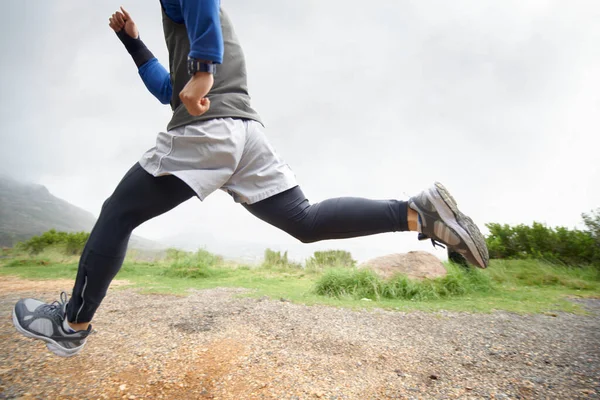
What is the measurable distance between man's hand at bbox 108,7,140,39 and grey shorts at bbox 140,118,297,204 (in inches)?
32.7

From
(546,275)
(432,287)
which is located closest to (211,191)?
(432,287)

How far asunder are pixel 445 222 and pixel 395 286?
3.62 meters

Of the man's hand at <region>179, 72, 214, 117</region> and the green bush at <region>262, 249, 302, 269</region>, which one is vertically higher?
the man's hand at <region>179, 72, 214, 117</region>

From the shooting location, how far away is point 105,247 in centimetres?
143

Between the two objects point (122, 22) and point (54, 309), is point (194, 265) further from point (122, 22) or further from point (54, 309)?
point (122, 22)

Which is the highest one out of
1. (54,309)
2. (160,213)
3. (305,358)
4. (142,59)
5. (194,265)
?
(142,59)

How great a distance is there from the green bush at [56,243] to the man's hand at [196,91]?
11.6m

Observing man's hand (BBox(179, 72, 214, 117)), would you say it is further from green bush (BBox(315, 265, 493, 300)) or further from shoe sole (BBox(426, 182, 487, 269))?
green bush (BBox(315, 265, 493, 300))

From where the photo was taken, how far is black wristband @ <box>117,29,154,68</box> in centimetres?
186

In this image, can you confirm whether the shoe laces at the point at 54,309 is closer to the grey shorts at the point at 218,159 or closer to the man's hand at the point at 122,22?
the grey shorts at the point at 218,159

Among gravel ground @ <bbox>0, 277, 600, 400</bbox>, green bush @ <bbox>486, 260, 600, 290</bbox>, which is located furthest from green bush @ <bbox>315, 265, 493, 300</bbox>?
gravel ground @ <bbox>0, 277, 600, 400</bbox>

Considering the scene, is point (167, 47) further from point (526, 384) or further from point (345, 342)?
A: point (526, 384)

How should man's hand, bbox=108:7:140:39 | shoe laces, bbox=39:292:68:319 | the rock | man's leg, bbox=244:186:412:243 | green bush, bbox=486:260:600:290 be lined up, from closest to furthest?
man's leg, bbox=244:186:412:243 < shoe laces, bbox=39:292:68:319 < man's hand, bbox=108:7:140:39 < the rock < green bush, bbox=486:260:600:290

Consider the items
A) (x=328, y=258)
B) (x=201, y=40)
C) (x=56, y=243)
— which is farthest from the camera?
(x=56, y=243)
